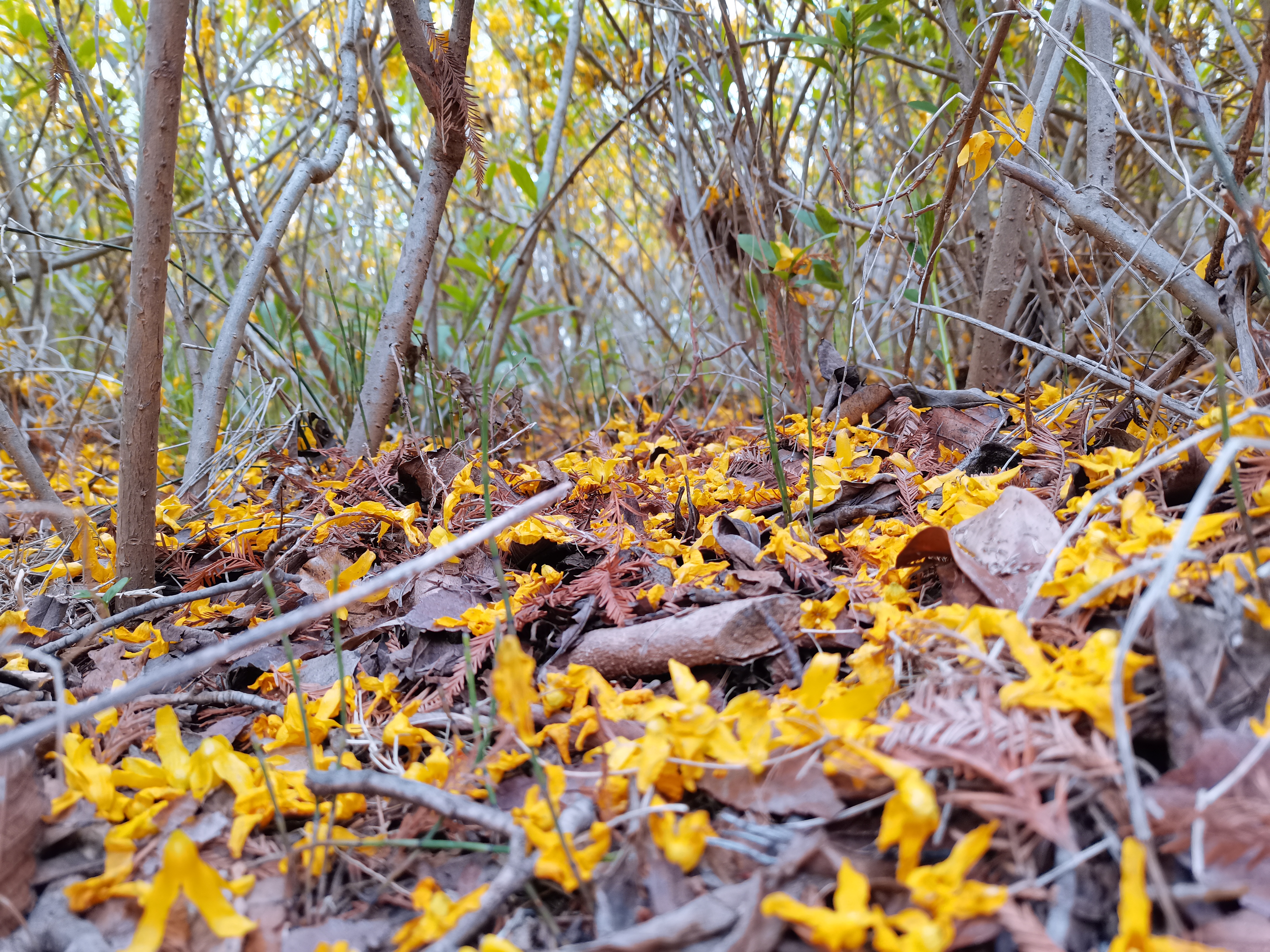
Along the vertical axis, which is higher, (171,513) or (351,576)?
(171,513)

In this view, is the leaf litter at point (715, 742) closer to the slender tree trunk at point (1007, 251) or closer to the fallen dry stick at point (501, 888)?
the fallen dry stick at point (501, 888)

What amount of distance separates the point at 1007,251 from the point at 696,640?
1.66 metres

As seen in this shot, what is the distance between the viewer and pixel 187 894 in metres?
0.70

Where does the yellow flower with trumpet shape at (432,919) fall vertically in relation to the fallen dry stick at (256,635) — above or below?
below

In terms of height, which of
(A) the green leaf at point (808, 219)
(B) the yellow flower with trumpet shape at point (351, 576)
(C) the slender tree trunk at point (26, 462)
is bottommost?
(B) the yellow flower with trumpet shape at point (351, 576)

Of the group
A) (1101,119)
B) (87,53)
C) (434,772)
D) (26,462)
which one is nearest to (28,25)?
(87,53)

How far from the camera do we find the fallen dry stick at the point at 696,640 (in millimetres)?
984

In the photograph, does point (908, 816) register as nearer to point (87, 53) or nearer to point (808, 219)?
point (808, 219)

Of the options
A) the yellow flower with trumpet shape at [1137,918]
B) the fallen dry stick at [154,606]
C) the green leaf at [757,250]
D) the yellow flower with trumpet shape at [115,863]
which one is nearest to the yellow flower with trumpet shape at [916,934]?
the yellow flower with trumpet shape at [1137,918]

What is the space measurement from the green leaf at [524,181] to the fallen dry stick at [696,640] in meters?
2.00

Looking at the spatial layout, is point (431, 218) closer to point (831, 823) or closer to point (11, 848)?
point (11, 848)

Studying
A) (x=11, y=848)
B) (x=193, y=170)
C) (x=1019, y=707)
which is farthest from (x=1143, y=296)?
(x=193, y=170)

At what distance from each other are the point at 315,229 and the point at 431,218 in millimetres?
3218

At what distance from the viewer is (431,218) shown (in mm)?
2027
